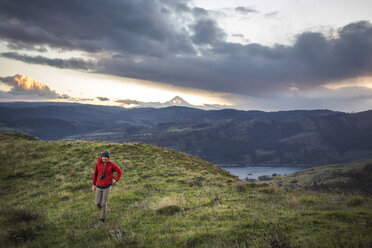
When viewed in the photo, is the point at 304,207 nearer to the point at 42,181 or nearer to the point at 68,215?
the point at 68,215

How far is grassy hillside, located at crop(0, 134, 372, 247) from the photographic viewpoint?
23.9ft

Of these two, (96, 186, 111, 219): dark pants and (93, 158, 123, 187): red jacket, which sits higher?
(93, 158, 123, 187): red jacket

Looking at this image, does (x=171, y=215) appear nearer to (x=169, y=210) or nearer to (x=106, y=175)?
(x=169, y=210)

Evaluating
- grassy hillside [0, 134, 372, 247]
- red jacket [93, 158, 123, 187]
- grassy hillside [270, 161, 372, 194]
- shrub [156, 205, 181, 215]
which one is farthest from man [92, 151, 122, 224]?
grassy hillside [270, 161, 372, 194]

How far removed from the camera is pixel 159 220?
9414 millimetres

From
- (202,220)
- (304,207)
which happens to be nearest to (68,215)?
(202,220)

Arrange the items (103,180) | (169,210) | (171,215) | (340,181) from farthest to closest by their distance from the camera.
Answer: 1. (340,181)
2. (169,210)
3. (171,215)
4. (103,180)

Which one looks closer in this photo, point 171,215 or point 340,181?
point 171,215

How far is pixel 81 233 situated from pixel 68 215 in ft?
8.40

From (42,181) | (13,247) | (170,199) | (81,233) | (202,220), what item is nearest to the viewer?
(13,247)

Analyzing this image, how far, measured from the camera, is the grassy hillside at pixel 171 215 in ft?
23.9

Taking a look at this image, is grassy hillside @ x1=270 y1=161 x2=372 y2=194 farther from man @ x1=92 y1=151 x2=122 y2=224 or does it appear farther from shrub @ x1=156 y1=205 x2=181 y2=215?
man @ x1=92 y1=151 x2=122 y2=224

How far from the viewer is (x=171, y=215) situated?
10031mm

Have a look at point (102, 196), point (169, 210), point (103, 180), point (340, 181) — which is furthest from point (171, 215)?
point (340, 181)
